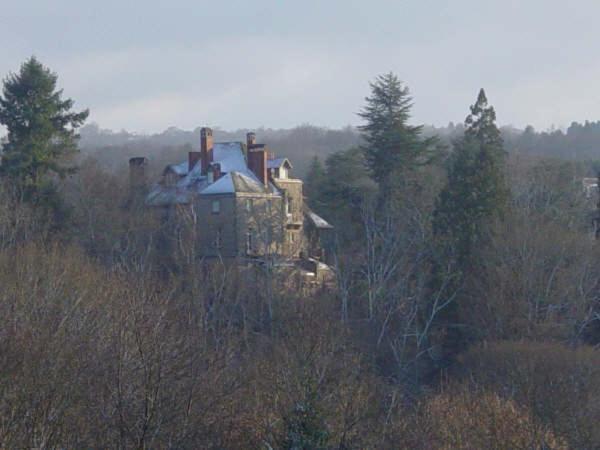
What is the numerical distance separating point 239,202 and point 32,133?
423 inches

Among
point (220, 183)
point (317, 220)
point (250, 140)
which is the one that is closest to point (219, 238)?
point (220, 183)

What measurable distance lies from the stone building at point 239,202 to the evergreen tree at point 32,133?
21.3ft

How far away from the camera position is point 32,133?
38656mm

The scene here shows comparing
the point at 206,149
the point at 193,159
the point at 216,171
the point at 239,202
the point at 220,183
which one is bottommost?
the point at 239,202

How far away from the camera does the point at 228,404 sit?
17625mm

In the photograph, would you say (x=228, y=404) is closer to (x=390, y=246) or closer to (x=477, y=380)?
(x=477, y=380)

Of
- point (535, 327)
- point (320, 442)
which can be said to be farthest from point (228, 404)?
point (535, 327)

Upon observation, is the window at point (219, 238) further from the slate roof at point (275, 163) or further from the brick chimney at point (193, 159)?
the brick chimney at point (193, 159)

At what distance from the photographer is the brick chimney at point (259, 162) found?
4819 cm

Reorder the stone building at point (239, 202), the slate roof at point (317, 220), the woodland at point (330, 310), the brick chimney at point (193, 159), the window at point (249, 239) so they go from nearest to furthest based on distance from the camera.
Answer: the woodland at point (330, 310) < the stone building at point (239, 202) < the window at point (249, 239) < the slate roof at point (317, 220) < the brick chimney at point (193, 159)

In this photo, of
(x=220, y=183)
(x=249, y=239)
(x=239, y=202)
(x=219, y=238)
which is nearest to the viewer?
(x=219, y=238)

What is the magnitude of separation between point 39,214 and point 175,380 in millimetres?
21932

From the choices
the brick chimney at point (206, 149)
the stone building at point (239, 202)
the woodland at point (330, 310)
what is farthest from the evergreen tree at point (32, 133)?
the brick chimney at point (206, 149)

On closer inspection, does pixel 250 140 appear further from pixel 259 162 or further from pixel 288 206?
pixel 288 206
